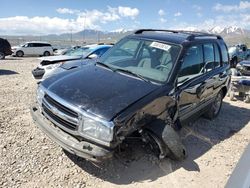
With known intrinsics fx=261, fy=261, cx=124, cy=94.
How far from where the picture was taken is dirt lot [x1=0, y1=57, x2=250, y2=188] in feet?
11.6

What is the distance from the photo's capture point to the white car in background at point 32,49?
91.5ft

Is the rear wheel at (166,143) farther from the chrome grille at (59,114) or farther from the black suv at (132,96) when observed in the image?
the chrome grille at (59,114)

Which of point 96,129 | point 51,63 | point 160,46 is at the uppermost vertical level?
point 160,46

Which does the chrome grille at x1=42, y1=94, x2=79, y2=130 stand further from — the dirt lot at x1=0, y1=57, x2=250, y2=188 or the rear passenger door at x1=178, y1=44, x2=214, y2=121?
the rear passenger door at x1=178, y1=44, x2=214, y2=121

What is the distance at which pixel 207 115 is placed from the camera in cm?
613

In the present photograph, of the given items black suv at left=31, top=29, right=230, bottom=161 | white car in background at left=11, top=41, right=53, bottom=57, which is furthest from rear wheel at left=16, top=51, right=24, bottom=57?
black suv at left=31, top=29, right=230, bottom=161

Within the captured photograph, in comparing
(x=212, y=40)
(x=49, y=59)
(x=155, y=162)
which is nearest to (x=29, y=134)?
(x=155, y=162)

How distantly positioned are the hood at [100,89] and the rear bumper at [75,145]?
1.31ft

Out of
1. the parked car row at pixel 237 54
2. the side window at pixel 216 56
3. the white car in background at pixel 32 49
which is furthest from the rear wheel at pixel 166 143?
the white car in background at pixel 32 49

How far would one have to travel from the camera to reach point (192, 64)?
4.67 metres

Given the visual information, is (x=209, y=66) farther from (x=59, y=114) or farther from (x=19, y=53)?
(x=19, y=53)

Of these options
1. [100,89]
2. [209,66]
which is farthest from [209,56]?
[100,89]

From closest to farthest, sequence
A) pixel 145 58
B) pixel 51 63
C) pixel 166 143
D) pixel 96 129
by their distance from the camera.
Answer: pixel 96 129 < pixel 166 143 < pixel 145 58 < pixel 51 63

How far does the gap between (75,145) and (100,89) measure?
872 mm
